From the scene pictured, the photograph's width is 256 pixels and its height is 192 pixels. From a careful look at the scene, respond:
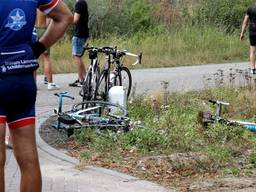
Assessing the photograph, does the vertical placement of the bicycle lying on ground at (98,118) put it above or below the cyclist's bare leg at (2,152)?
below

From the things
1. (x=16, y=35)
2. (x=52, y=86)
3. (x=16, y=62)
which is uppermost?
(x=16, y=35)

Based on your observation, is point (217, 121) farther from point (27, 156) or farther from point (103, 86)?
point (27, 156)

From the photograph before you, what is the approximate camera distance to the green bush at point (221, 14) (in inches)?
994

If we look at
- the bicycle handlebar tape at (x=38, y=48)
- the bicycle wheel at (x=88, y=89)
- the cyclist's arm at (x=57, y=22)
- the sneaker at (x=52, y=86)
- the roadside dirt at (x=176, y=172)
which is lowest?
the roadside dirt at (x=176, y=172)

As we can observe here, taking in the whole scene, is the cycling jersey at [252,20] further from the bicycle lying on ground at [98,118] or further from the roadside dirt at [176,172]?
the roadside dirt at [176,172]

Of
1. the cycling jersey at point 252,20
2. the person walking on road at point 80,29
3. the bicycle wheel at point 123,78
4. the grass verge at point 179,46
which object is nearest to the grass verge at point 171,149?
the bicycle wheel at point 123,78

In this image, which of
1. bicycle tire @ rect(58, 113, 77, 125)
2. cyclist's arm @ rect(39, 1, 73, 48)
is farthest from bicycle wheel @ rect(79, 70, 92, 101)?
cyclist's arm @ rect(39, 1, 73, 48)

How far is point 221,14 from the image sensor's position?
2589 cm

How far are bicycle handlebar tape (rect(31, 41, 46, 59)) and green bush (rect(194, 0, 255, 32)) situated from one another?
2026 centimetres

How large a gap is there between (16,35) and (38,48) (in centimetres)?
40

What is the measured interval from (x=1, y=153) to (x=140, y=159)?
9.22 feet

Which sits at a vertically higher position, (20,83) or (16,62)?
(16,62)

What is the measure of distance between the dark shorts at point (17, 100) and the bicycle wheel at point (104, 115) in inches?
138

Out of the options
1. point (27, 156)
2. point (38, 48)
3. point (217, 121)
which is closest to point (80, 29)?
point (217, 121)
